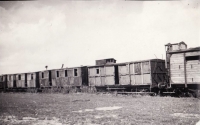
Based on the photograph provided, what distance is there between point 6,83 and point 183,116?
3355 centimetres

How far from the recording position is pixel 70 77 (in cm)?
2588

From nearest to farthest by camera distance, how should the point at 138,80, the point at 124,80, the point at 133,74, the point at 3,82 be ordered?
1. the point at 138,80
2. the point at 133,74
3. the point at 124,80
4. the point at 3,82

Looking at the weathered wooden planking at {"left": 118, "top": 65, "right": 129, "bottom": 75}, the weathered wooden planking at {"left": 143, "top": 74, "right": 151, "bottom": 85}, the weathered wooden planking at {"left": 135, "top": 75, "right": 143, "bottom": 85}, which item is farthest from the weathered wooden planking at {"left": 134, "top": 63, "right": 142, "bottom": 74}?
the weathered wooden planking at {"left": 118, "top": 65, "right": 129, "bottom": 75}

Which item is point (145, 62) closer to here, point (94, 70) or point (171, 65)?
point (171, 65)

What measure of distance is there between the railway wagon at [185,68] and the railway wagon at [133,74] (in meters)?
2.49

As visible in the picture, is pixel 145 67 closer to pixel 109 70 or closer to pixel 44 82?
pixel 109 70

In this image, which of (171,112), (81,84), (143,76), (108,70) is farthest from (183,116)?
(81,84)

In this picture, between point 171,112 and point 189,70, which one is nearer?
point 171,112

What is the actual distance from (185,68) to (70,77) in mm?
15853

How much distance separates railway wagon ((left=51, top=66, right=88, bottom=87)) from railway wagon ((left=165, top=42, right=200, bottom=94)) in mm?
12273

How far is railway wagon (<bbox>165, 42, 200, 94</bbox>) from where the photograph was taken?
46.4 feet

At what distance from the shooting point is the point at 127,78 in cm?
1977

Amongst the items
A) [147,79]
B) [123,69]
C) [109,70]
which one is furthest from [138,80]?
[109,70]

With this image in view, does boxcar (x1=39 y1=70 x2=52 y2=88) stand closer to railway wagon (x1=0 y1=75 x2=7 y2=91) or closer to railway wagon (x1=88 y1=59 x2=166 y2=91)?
railway wagon (x1=0 y1=75 x2=7 y2=91)
